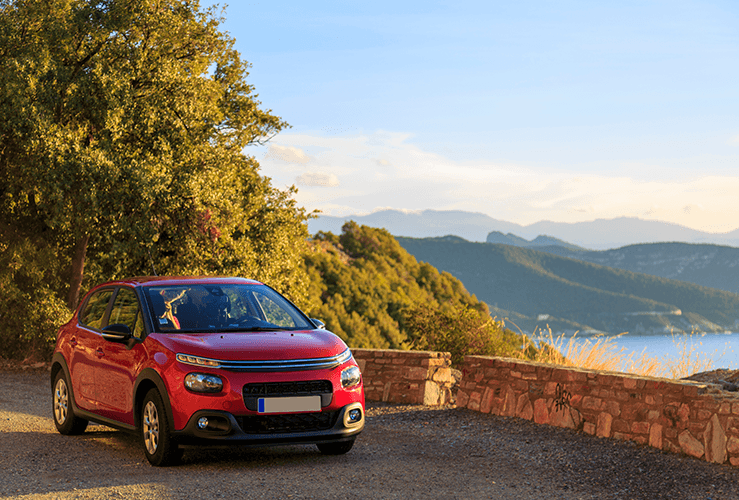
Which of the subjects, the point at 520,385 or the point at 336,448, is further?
the point at 520,385

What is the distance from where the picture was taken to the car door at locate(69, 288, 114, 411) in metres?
7.56

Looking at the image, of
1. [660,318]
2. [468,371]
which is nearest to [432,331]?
[468,371]

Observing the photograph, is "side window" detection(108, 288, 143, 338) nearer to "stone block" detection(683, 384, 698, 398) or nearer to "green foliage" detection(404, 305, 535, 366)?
"stone block" detection(683, 384, 698, 398)

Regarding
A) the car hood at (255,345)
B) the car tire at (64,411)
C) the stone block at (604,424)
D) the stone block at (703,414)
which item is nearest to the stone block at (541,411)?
the stone block at (604,424)

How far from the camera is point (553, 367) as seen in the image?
864 cm

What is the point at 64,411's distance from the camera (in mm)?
8273

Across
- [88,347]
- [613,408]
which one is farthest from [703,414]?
[88,347]

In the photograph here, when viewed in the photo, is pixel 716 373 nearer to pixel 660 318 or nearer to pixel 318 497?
pixel 318 497

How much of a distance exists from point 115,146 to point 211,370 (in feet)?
36.6

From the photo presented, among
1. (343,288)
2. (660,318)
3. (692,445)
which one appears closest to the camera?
(692,445)

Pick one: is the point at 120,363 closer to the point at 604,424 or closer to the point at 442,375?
the point at 604,424

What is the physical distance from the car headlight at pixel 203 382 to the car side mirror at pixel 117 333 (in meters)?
1.00

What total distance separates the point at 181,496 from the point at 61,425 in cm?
359

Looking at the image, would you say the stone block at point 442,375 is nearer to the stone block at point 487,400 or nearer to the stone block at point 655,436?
the stone block at point 487,400
